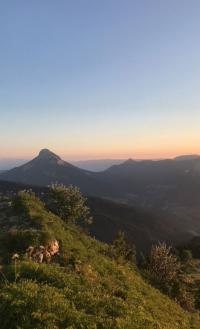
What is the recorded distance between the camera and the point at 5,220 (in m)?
46.5

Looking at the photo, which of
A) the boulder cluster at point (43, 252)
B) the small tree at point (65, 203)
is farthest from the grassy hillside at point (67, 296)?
the small tree at point (65, 203)

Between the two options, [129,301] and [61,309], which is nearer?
[61,309]

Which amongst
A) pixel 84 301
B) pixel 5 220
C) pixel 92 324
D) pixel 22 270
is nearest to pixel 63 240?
pixel 5 220

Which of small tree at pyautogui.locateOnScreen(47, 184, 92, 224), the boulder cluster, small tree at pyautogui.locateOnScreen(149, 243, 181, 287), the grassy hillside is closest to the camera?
the grassy hillside

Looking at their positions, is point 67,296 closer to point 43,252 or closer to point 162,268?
point 43,252

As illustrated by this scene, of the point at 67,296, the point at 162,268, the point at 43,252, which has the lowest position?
the point at 162,268

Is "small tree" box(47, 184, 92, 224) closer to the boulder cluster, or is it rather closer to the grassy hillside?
the grassy hillside

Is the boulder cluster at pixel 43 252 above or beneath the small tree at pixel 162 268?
above

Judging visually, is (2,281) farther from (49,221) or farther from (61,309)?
(49,221)

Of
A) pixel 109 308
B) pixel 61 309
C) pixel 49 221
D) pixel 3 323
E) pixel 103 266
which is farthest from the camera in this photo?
pixel 49 221

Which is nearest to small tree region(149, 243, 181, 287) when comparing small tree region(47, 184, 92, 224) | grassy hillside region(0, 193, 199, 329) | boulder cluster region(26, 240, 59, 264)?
small tree region(47, 184, 92, 224)

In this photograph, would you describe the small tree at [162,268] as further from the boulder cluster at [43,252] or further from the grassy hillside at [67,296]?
the boulder cluster at [43,252]

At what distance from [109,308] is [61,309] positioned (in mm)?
2984

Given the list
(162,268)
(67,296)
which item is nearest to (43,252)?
(67,296)
